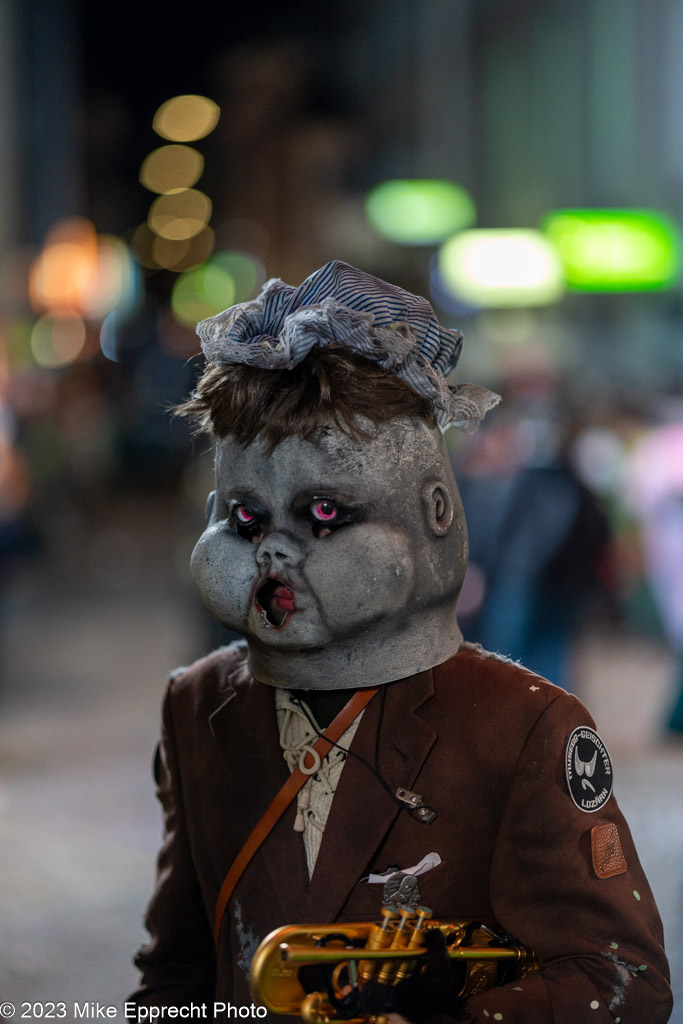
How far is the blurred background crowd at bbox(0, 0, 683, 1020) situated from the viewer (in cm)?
484

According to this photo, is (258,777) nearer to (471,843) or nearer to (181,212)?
(471,843)

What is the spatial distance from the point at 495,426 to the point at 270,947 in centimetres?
474

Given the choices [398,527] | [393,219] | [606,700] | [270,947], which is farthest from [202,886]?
[393,219]

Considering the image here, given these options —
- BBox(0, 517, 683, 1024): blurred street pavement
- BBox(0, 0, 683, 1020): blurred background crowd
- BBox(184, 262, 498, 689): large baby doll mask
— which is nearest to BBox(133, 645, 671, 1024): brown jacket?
BBox(184, 262, 498, 689): large baby doll mask

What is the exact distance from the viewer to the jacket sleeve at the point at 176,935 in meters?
2.04

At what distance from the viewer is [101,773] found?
222 inches

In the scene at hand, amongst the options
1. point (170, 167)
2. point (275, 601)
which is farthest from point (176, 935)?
point (170, 167)

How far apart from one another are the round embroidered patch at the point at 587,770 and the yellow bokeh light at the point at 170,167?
5.70 metres

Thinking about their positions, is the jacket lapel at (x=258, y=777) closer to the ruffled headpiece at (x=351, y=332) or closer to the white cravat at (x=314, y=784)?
the white cravat at (x=314, y=784)

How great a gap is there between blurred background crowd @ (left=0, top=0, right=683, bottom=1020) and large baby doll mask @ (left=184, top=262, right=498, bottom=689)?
3.67 feet

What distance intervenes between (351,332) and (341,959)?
0.86 meters

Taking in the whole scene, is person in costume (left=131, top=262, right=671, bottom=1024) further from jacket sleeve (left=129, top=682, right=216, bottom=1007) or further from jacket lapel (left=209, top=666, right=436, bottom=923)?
jacket sleeve (left=129, top=682, right=216, bottom=1007)

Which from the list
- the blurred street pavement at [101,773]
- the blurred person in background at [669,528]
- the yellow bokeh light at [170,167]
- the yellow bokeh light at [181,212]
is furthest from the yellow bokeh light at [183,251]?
the blurred person in background at [669,528]

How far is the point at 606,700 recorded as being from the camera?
6859 millimetres
